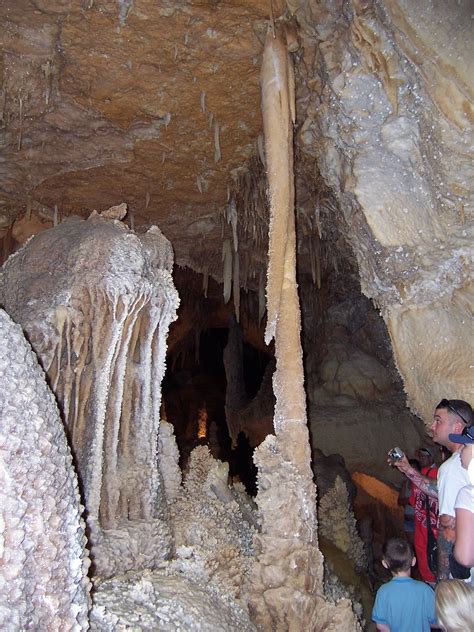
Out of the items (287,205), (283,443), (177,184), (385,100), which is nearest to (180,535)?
(283,443)

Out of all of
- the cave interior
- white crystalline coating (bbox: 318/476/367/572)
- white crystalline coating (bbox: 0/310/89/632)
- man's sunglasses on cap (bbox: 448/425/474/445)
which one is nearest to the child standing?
the cave interior

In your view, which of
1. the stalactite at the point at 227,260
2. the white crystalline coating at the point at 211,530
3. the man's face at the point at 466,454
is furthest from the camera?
the stalactite at the point at 227,260

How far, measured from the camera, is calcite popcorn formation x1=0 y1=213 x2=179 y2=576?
314cm

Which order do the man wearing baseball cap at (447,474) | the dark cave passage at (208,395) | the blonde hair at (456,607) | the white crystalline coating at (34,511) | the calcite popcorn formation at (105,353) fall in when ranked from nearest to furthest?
the white crystalline coating at (34,511), the blonde hair at (456,607), the man wearing baseball cap at (447,474), the calcite popcorn formation at (105,353), the dark cave passage at (208,395)

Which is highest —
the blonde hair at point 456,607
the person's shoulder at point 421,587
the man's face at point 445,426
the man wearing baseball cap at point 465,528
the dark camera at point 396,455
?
the man's face at point 445,426

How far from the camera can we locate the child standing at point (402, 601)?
278 cm

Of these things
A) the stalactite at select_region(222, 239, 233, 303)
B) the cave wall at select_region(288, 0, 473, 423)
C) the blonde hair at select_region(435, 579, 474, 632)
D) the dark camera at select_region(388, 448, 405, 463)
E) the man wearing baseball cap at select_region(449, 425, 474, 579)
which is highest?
the stalactite at select_region(222, 239, 233, 303)

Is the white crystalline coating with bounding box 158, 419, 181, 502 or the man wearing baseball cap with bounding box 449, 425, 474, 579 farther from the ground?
the white crystalline coating with bounding box 158, 419, 181, 502

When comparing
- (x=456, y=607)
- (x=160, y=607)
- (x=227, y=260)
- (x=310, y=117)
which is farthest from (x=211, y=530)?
(x=227, y=260)

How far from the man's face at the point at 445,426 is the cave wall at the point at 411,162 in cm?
91

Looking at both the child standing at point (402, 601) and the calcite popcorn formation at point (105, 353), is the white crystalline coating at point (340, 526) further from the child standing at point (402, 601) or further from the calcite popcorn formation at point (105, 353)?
the child standing at point (402, 601)

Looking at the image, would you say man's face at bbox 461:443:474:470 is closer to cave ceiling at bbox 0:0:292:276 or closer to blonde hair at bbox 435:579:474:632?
blonde hair at bbox 435:579:474:632

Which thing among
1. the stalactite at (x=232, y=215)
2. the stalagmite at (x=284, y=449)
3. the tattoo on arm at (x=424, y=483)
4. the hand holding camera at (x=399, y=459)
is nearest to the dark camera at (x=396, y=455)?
the hand holding camera at (x=399, y=459)

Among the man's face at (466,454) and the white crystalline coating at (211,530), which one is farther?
the white crystalline coating at (211,530)
